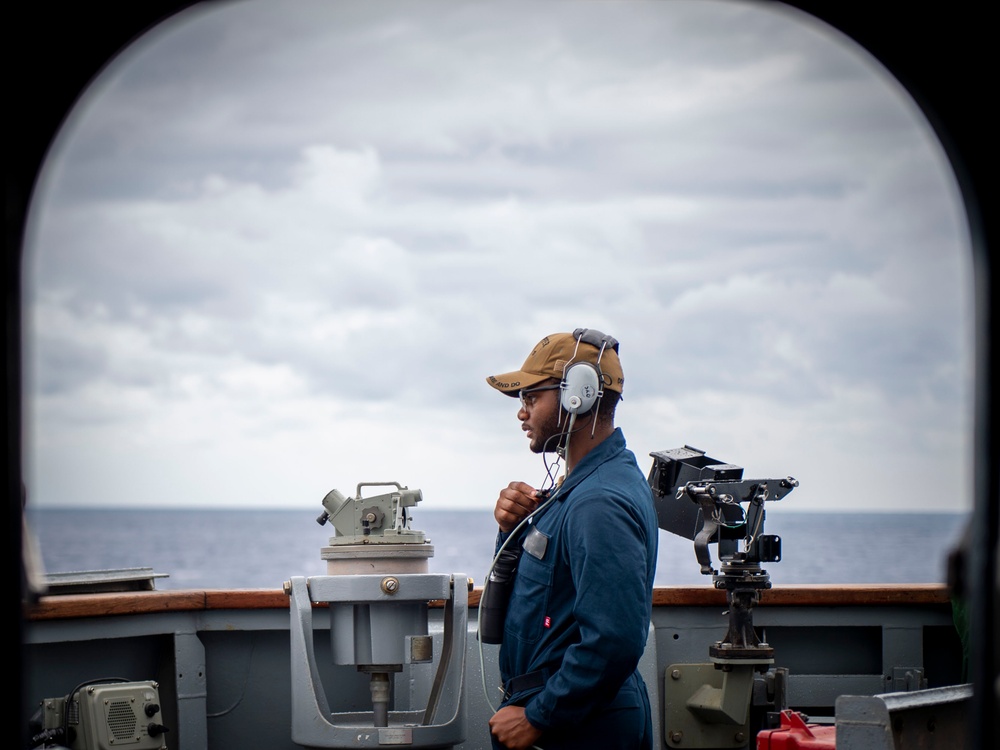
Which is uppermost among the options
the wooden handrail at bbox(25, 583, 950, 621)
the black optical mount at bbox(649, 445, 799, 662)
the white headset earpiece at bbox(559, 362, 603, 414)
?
the white headset earpiece at bbox(559, 362, 603, 414)

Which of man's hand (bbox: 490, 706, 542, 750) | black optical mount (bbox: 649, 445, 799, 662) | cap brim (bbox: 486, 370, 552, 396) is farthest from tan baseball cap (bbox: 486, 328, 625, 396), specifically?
man's hand (bbox: 490, 706, 542, 750)

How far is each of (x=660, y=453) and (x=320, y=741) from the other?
4.71ft

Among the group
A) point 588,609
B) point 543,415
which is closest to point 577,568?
point 588,609

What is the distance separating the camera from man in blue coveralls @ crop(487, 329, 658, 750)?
299cm

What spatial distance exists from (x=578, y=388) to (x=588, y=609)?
0.62 meters

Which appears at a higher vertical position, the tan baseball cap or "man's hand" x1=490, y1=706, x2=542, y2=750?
the tan baseball cap

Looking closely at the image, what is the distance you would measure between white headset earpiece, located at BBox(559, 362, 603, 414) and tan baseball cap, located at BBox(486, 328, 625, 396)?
0.19 feet

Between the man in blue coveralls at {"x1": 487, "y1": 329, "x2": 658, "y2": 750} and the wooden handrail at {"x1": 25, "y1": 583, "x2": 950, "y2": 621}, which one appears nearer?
the man in blue coveralls at {"x1": 487, "y1": 329, "x2": 658, "y2": 750}

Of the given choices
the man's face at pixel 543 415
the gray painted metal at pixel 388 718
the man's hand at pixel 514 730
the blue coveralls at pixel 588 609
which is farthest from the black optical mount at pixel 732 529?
the man's hand at pixel 514 730

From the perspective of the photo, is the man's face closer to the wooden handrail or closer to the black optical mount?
the black optical mount

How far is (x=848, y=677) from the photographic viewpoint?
451 centimetres

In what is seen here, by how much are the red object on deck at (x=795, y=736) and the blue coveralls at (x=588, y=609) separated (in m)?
0.44

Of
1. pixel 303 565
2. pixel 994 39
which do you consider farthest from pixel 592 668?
pixel 303 565

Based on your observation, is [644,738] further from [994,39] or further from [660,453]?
[994,39]
